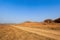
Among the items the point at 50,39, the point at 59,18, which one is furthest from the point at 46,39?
the point at 59,18

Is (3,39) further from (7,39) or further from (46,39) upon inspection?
(46,39)

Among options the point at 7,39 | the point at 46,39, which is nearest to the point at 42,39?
the point at 46,39

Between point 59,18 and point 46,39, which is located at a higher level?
point 59,18

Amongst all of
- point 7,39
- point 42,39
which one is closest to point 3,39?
point 7,39

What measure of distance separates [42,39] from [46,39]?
0.42 meters

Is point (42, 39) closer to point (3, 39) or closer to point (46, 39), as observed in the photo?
point (46, 39)

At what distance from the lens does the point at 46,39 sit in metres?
10.5

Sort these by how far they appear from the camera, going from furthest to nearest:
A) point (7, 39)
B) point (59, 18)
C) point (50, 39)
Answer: point (59, 18) → point (7, 39) → point (50, 39)

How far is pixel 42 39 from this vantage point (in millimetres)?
10711

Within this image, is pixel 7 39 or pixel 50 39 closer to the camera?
pixel 50 39

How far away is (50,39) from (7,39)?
4.74 meters

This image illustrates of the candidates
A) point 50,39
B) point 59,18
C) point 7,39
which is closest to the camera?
point 50,39

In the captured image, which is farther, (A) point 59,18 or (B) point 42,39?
(A) point 59,18

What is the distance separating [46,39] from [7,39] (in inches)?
171
